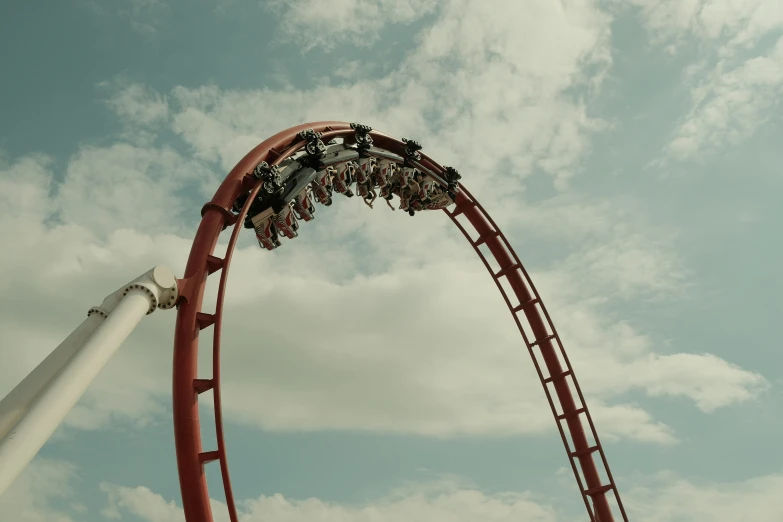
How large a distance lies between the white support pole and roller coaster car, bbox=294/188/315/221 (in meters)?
3.23

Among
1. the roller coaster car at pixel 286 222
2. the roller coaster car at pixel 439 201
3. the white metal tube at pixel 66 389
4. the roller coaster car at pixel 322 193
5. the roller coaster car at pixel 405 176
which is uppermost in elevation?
the roller coaster car at pixel 405 176

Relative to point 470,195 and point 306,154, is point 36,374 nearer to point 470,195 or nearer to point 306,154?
point 306,154

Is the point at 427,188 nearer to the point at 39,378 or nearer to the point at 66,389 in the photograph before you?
the point at 39,378

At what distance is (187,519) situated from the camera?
26.4 feet

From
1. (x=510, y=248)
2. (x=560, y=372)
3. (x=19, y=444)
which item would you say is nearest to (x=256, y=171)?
(x=19, y=444)

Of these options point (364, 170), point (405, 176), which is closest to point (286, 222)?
point (364, 170)

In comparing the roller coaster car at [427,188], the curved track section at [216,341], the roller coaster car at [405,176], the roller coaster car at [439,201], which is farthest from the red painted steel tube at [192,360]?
the roller coaster car at [439,201]

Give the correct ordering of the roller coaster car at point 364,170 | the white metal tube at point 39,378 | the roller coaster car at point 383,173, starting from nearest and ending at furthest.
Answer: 1. the white metal tube at point 39,378
2. the roller coaster car at point 364,170
3. the roller coaster car at point 383,173

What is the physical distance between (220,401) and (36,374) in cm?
256

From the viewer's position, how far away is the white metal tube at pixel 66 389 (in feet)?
16.4

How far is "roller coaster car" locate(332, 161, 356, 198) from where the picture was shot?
11742mm

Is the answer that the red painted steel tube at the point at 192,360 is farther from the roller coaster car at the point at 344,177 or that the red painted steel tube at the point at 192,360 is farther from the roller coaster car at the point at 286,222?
the roller coaster car at the point at 344,177

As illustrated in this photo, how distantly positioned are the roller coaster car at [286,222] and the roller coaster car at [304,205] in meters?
0.20

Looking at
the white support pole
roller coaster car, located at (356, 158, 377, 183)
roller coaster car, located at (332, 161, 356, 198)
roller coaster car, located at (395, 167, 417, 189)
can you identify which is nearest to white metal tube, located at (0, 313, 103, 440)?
the white support pole
